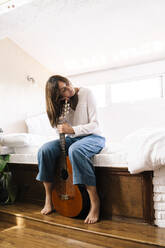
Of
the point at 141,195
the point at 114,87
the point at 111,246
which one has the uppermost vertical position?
the point at 114,87

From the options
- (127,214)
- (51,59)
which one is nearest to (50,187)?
(127,214)

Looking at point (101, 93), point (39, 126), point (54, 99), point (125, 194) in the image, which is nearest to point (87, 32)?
point (101, 93)

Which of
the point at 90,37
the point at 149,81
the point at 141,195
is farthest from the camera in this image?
the point at 149,81

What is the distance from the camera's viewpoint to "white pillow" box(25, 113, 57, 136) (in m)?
2.88

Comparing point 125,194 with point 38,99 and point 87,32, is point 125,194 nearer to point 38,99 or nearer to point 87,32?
point 87,32

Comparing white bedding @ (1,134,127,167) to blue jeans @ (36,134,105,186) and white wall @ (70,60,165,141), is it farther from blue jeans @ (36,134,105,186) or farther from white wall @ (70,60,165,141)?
white wall @ (70,60,165,141)

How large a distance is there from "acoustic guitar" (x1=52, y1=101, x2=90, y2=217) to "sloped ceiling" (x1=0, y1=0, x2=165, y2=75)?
0.84 metres

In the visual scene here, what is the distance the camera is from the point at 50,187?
185 centimetres

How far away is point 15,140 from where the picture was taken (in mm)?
2207

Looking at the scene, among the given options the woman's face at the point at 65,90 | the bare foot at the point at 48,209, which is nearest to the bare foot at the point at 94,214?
the bare foot at the point at 48,209

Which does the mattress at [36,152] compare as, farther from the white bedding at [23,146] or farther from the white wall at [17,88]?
the white wall at [17,88]

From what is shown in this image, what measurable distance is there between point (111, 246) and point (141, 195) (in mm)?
373

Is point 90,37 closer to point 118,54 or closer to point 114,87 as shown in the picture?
point 118,54

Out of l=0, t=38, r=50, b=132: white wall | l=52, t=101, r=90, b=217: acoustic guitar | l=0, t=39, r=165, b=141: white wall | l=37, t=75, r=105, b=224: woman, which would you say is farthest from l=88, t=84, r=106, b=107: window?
l=52, t=101, r=90, b=217: acoustic guitar
